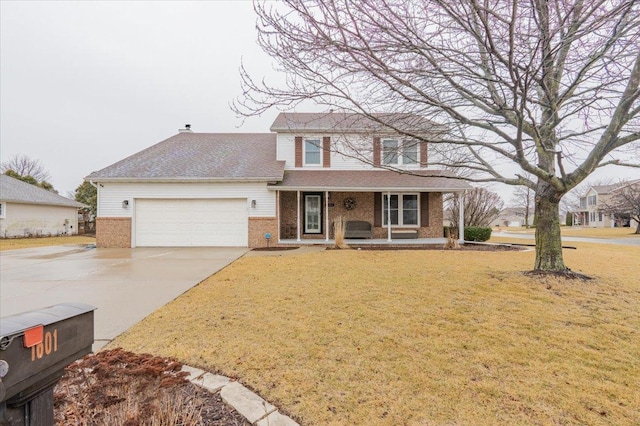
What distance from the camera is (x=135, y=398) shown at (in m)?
2.15

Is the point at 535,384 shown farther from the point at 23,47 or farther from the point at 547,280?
the point at 23,47

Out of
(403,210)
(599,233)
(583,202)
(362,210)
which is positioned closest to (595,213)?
(583,202)

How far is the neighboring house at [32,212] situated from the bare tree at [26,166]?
1068 inches

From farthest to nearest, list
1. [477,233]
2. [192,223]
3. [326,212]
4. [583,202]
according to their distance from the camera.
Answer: [583,202] → [477,233] → [326,212] → [192,223]

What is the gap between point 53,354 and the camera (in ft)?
4.17

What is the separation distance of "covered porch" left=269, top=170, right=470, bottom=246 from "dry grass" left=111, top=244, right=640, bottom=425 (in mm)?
7929

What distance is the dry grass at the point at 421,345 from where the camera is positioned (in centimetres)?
233

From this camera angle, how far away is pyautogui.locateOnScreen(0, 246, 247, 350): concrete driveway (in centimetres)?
463

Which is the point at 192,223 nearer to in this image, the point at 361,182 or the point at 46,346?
the point at 361,182

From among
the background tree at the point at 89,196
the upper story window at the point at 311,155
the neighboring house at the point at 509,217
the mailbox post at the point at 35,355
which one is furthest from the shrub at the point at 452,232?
the neighboring house at the point at 509,217

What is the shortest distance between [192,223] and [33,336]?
43.2 ft

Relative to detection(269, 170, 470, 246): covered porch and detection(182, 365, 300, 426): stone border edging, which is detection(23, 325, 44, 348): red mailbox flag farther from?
detection(269, 170, 470, 246): covered porch

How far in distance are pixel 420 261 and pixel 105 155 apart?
52633 millimetres

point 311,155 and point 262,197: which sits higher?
point 311,155
